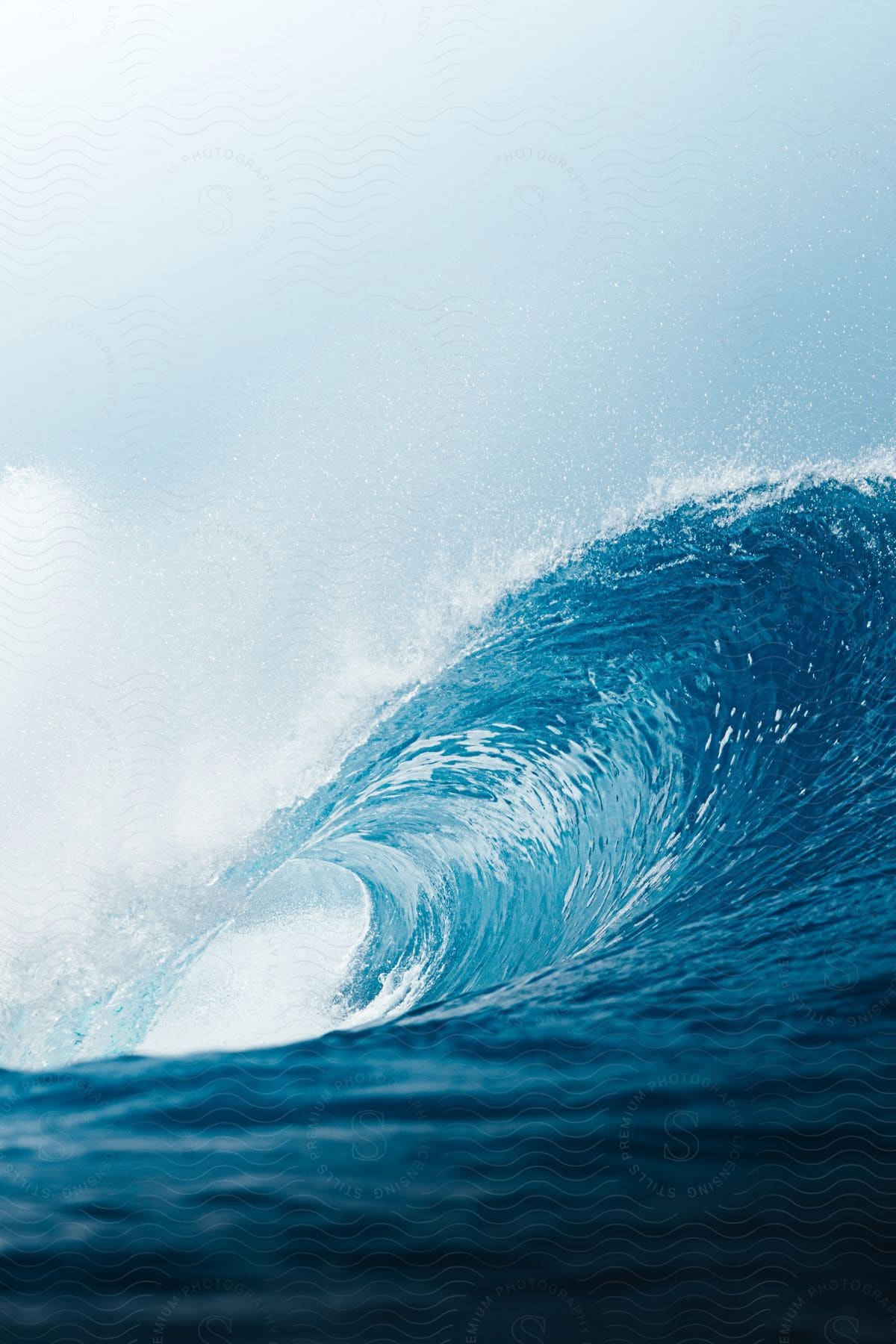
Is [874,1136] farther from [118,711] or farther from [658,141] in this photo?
[658,141]

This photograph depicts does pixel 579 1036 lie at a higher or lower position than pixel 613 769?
lower

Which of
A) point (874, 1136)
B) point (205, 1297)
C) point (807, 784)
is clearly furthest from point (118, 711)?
point (874, 1136)

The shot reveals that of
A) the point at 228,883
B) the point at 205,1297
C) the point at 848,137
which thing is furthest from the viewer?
the point at 848,137

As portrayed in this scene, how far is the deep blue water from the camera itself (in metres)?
1.64

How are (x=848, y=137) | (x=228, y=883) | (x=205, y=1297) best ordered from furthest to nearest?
(x=848, y=137) → (x=228, y=883) → (x=205, y=1297)

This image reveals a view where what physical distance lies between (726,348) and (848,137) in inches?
24.7

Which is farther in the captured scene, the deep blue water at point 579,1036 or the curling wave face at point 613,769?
the curling wave face at point 613,769

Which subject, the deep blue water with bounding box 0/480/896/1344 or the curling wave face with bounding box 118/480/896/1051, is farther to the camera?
the curling wave face with bounding box 118/480/896/1051

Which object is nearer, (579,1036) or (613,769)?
(579,1036)

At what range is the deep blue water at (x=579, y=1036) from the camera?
164 centimetres

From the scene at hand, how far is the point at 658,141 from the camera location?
7.11 ft

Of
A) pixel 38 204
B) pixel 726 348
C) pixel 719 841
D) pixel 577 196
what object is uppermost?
pixel 38 204

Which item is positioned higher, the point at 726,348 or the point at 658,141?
the point at 658,141

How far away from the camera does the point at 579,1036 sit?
6.00 ft
